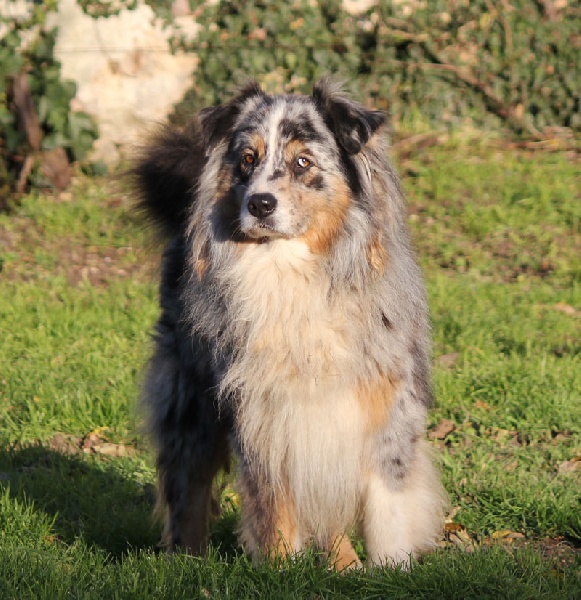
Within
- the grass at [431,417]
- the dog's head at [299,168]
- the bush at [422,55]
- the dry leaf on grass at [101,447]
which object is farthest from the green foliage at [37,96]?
the dog's head at [299,168]

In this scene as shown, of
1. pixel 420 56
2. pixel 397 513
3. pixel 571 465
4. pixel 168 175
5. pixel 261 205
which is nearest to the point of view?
pixel 261 205

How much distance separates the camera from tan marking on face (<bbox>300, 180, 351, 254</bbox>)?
3934 millimetres

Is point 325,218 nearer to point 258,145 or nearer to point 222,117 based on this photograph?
point 258,145

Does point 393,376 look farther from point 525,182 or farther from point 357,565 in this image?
point 525,182

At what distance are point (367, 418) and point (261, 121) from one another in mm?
1278

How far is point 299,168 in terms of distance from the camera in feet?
13.0

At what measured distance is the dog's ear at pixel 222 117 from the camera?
4160 mm

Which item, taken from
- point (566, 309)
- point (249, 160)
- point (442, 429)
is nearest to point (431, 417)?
point (442, 429)

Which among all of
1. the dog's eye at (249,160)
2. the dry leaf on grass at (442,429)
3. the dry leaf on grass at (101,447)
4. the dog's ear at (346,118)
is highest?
the dog's ear at (346,118)

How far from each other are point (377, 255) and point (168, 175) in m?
1.25

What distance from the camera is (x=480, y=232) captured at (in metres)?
8.87

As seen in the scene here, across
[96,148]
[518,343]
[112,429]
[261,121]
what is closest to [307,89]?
[96,148]

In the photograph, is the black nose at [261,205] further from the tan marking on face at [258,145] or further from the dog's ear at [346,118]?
the dog's ear at [346,118]

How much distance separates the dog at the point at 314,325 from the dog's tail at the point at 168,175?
45 centimetres
